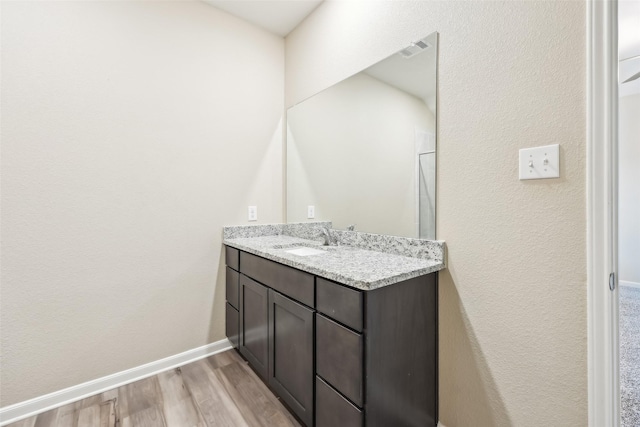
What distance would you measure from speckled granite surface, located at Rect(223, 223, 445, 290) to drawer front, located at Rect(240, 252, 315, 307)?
0.14ft

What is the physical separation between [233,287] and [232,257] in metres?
0.22

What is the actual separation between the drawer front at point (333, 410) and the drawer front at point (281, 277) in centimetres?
36

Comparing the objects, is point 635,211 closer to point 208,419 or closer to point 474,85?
point 474,85

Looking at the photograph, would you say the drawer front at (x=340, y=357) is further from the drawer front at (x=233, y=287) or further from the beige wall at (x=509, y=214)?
the drawer front at (x=233, y=287)

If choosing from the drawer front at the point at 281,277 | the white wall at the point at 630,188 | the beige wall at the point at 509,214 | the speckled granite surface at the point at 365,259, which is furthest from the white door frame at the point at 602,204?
the white wall at the point at 630,188

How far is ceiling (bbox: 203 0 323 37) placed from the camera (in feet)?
7.01

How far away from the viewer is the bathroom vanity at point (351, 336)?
3.67ft

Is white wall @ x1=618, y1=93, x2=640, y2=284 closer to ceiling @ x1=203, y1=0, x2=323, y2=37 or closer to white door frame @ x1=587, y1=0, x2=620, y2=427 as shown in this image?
white door frame @ x1=587, y1=0, x2=620, y2=427

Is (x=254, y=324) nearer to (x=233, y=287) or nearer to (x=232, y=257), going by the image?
(x=233, y=287)

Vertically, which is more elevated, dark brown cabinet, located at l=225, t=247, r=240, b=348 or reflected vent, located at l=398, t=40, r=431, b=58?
Result: reflected vent, located at l=398, t=40, r=431, b=58

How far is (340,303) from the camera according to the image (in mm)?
1192

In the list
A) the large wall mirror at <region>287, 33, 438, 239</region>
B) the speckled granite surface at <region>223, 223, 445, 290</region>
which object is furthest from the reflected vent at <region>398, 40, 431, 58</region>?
the speckled granite surface at <region>223, 223, 445, 290</region>

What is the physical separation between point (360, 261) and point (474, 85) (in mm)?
938

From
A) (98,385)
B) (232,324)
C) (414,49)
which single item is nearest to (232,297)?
(232,324)
